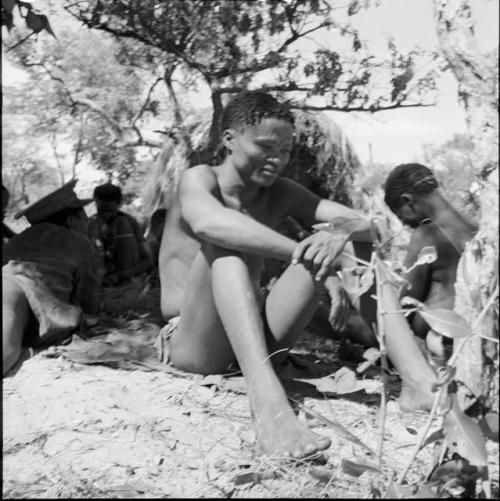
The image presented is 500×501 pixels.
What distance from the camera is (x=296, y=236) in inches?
258

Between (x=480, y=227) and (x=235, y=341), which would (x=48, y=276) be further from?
(x=480, y=227)

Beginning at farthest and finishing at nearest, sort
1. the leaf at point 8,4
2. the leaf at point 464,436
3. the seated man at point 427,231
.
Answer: the seated man at point 427,231 < the leaf at point 8,4 < the leaf at point 464,436

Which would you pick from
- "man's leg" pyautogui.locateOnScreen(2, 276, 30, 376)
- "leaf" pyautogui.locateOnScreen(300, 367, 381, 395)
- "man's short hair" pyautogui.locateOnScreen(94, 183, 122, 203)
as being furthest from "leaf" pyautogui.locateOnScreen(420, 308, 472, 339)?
"man's short hair" pyautogui.locateOnScreen(94, 183, 122, 203)

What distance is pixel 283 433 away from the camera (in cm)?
226

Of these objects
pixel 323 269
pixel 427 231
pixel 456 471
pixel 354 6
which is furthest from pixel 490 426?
pixel 354 6

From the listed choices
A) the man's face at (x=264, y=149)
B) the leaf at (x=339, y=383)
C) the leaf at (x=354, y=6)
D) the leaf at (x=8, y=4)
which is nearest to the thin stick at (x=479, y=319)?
the leaf at (x=339, y=383)

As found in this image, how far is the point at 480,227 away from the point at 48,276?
2.39 meters

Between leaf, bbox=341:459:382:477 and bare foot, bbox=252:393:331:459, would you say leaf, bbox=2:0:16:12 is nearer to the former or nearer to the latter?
bare foot, bbox=252:393:331:459

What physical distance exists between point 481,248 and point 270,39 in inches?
177

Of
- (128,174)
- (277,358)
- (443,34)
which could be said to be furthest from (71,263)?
(128,174)

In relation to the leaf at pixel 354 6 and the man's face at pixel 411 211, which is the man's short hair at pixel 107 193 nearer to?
the leaf at pixel 354 6

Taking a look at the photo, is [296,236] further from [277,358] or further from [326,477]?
[326,477]

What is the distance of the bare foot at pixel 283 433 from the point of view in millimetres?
2193

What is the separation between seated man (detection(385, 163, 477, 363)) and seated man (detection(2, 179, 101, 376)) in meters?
1.65
